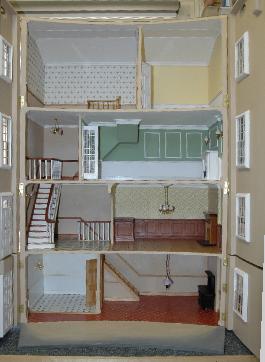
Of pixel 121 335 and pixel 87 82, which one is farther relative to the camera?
pixel 87 82

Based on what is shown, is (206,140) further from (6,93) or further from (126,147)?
(6,93)

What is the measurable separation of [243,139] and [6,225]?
502 centimetres

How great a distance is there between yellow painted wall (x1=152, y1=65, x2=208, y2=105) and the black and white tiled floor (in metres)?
6.04

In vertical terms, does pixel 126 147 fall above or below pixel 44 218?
above

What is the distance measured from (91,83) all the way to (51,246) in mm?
4505

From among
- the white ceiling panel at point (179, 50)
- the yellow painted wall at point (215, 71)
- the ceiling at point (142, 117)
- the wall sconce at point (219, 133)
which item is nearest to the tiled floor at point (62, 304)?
the ceiling at point (142, 117)

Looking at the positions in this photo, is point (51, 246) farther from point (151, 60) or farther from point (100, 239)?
point (151, 60)

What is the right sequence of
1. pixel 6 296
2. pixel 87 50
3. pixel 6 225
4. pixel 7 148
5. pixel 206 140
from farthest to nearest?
pixel 206 140, pixel 87 50, pixel 7 148, pixel 6 225, pixel 6 296

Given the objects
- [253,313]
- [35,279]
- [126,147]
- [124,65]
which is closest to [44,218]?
[35,279]

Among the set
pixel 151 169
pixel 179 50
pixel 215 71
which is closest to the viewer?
pixel 215 71

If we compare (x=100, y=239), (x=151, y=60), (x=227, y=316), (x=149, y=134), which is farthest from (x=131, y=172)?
(x=227, y=316)

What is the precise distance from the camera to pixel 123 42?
10312mm

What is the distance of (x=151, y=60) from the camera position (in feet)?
36.0

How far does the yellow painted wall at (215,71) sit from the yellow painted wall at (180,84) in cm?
30
